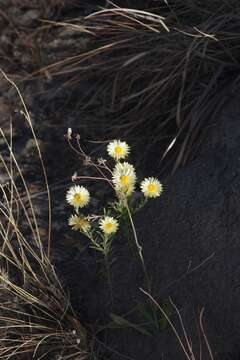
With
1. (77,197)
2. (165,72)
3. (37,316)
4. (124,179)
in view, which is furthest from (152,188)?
(165,72)

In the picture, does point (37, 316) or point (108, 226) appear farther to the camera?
point (37, 316)

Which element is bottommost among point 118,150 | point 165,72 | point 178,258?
point 178,258

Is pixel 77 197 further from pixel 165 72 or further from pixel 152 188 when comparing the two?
pixel 165 72

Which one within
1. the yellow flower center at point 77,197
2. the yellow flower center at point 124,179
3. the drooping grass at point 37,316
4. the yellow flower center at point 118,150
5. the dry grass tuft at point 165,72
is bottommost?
the drooping grass at point 37,316

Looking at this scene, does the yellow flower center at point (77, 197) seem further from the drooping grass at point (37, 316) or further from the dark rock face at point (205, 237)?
the dark rock face at point (205, 237)

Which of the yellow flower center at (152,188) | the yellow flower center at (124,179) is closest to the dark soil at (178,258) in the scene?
the yellow flower center at (152,188)

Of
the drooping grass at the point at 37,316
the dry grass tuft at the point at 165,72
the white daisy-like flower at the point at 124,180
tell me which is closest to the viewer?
the white daisy-like flower at the point at 124,180

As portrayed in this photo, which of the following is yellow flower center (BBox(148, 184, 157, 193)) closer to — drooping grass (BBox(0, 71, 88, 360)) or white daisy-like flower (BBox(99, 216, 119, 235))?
white daisy-like flower (BBox(99, 216, 119, 235))

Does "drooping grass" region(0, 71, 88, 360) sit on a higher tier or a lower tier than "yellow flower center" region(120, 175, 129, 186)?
lower

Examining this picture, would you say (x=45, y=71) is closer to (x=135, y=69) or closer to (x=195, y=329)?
(x=135, y=69)

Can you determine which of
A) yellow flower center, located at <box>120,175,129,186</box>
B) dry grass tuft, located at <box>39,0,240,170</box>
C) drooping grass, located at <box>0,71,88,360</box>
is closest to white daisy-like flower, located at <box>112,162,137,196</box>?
yellow flower center, located at <box>120,175,129,186</box>
